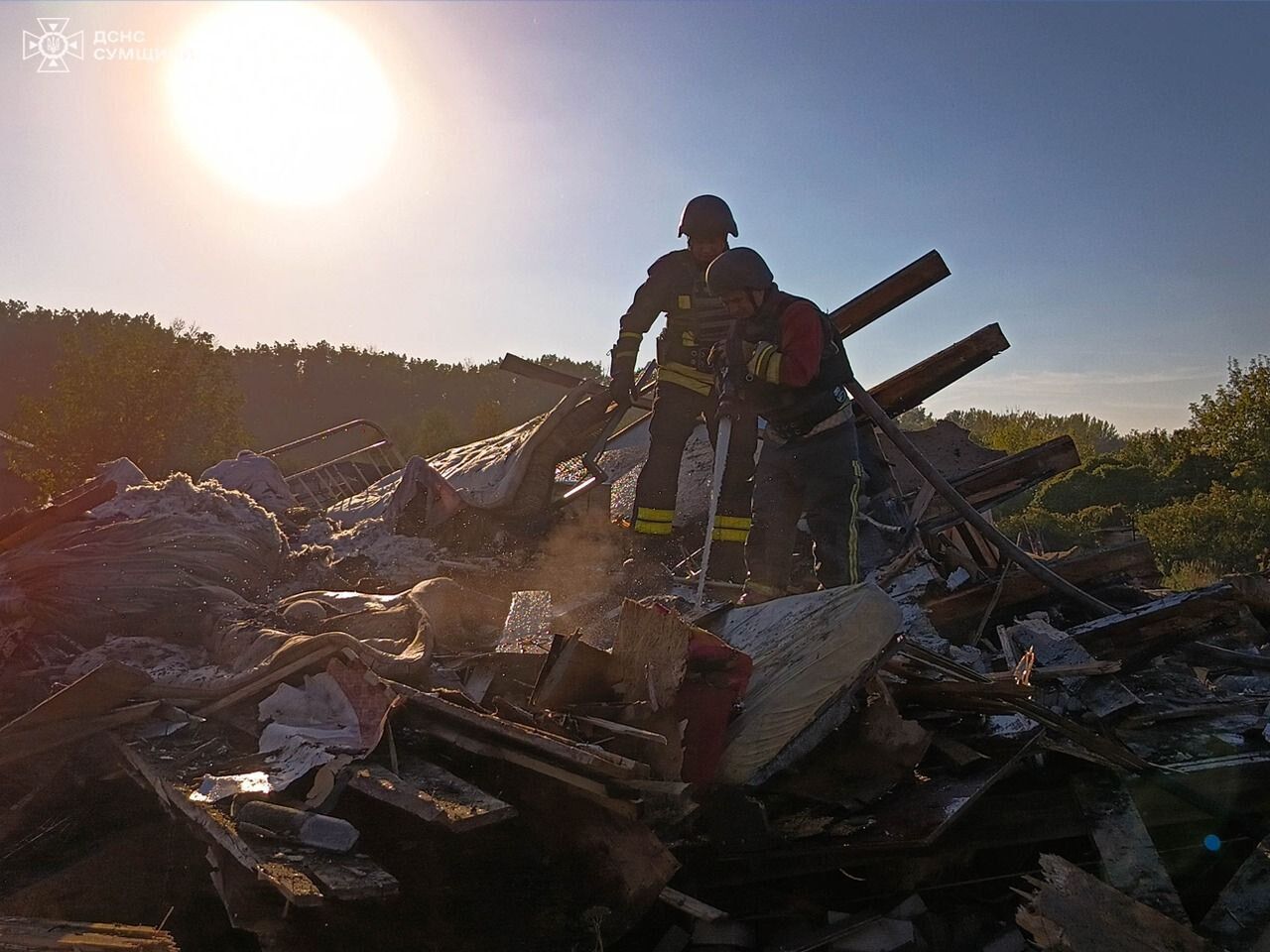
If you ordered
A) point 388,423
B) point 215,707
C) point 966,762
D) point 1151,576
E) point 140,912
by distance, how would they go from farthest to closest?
point 388,423 < point 1151,576 < point 215,707 < point 966,762 < point 140,912

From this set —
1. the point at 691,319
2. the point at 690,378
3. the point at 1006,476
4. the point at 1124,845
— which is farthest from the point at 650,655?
the point at 1006,476

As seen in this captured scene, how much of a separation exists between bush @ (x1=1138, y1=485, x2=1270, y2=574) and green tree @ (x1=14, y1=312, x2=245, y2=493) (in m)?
19.8

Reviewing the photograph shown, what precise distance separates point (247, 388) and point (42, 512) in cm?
2799

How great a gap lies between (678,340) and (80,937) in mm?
4193

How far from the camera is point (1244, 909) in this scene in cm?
247

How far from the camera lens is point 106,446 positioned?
685 inches

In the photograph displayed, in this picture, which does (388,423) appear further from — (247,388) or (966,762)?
(966,762)

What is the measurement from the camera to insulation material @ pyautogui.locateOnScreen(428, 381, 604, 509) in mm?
6602

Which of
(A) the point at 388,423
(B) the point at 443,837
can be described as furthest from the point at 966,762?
(A) the point at 388,423

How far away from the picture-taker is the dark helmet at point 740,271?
4.29 m

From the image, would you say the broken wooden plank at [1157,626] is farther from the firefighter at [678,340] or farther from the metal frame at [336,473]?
the metal frame at [336,473]

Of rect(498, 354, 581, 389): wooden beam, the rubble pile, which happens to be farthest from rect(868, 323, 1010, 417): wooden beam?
rect(498, 354, 581, 389): wooden beam

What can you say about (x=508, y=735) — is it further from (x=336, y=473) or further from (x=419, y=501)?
(x=336, y=473)

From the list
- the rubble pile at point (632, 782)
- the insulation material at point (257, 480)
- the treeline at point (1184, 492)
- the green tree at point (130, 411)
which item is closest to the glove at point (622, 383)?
the rubble pile at point (632, 782)
